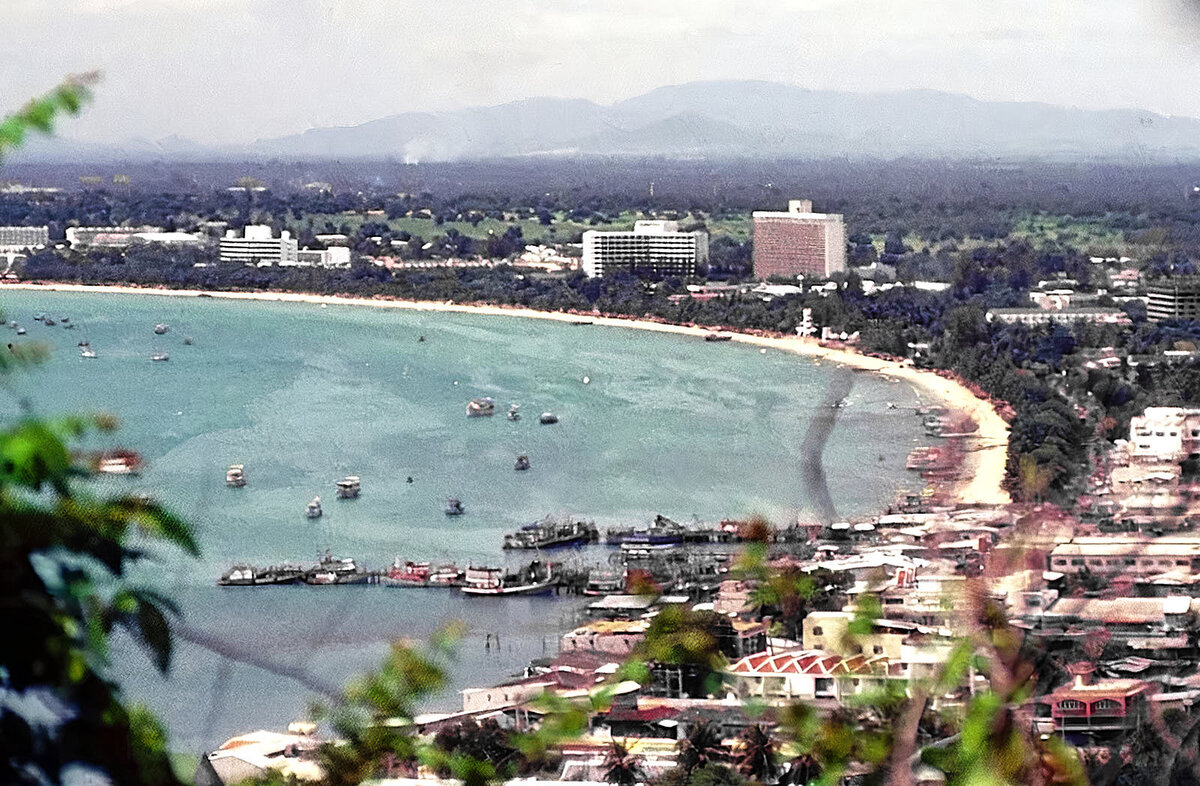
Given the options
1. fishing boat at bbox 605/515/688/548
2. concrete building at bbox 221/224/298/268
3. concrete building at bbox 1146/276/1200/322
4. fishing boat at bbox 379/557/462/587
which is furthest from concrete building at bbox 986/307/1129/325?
concrete building at bbox 221/224/298/268

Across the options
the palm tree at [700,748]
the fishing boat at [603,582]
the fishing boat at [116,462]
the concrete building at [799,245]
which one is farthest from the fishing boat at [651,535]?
the concrete building at [799,245]

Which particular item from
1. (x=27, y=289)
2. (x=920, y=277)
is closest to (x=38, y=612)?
(x=920, y=277)

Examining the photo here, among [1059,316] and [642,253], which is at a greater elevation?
[642,253]

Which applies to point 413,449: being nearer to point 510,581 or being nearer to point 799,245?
point 510,581

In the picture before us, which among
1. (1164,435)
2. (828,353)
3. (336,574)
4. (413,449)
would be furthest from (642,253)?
(336,574)

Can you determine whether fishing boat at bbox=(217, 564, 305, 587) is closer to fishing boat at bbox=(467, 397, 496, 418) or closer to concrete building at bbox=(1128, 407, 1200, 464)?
concrete building at bbox=(1128, 407, 1200, 464)

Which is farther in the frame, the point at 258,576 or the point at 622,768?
the point at 258,576
